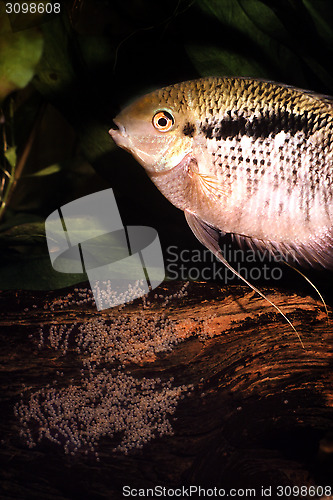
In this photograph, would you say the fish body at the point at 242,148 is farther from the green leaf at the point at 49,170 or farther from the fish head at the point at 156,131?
the green leaf at the point at 49,170

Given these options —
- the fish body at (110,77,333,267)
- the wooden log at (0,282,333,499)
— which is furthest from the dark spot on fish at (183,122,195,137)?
the wooden log at (0,282,333,499)

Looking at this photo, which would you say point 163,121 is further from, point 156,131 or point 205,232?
point 205,232

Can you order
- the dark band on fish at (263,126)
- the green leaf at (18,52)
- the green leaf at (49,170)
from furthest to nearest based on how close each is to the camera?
1. the green leaf at (49,170)
2. the green leaf at (18,52)
3. the dark band on fish at (263,126)

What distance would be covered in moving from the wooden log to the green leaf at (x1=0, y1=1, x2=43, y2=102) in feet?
2.33

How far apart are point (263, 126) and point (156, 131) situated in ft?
0.90

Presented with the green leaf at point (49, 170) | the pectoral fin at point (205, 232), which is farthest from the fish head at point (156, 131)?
the green leaf at point (49, 170)

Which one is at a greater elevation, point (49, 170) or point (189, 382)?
point (49, 170)

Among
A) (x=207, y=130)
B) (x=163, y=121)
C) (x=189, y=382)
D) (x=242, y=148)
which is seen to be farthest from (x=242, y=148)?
(x=189, y=382)

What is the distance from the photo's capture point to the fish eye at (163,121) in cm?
107

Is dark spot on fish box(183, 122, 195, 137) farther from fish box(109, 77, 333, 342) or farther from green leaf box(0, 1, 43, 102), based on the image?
green leaf box(0, 1, 43, 102)

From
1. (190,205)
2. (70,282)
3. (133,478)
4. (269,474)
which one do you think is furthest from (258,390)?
(70,282)

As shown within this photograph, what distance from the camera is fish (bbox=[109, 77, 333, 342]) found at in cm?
105

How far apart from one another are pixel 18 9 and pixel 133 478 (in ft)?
4.63

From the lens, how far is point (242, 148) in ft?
3.47
